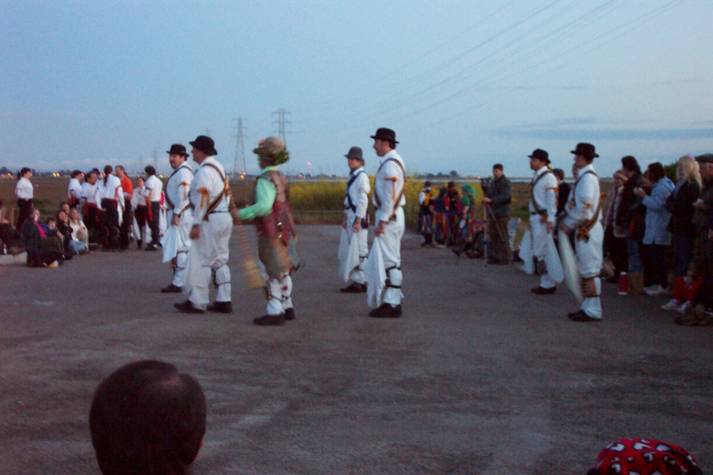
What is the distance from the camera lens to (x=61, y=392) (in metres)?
7.97

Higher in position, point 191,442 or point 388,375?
point 191,442

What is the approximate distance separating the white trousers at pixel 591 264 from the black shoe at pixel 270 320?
3.74m

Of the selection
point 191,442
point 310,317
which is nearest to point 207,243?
point 310,317

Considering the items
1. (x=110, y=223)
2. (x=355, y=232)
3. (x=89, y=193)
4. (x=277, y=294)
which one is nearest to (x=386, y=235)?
(x=277, y=294)

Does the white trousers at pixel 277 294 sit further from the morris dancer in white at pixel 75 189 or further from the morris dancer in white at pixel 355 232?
the morris dancer in white at pixel 75 189

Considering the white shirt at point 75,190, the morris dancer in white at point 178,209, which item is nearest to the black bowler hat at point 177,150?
the morris dancer in white at point 178,209

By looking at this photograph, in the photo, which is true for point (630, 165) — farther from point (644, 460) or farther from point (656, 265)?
point (644, 460)

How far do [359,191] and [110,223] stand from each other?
465 inches

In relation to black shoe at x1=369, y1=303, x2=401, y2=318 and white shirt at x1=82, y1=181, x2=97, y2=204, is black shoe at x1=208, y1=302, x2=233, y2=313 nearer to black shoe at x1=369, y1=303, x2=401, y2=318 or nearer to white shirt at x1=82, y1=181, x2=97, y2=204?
black shoe at x1=369, y1=303, x2=401, y2=318

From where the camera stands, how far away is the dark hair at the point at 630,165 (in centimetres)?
1638

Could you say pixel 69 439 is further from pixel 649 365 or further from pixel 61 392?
pixel 649 365

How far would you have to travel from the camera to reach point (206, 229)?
12625 millimetres

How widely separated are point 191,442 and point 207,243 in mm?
10133

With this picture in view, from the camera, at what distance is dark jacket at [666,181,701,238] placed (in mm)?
13602
